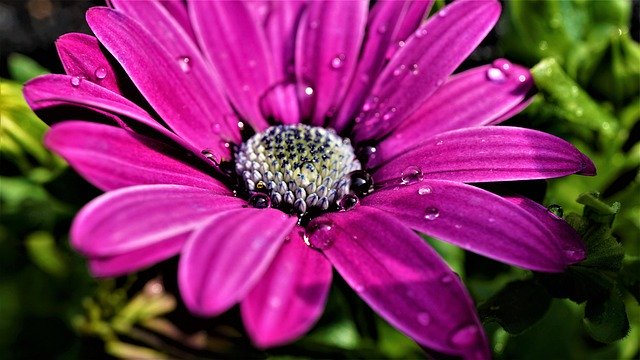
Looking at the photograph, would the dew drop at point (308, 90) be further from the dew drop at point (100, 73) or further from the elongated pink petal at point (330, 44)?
the dew drop at point (100, 73)

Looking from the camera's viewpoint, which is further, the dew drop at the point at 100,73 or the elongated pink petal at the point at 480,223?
the dew drop at the point at 100,73

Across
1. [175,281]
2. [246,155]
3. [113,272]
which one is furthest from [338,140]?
[113,272]

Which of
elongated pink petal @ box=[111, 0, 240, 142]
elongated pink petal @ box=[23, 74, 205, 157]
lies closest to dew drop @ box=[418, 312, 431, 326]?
elongated pink petal @ box=[23, 74, 205, 157]

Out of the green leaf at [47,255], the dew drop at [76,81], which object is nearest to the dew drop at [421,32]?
the dew drop at [76,81]

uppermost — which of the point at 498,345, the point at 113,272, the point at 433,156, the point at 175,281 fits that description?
the point at 113,272

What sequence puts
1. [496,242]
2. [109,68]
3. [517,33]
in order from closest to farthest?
[496,242], [109,68], [517,33]

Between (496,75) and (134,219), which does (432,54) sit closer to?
(496,75)

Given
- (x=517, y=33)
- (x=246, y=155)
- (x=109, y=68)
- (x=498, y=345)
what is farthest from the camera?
(x=517, y=33)

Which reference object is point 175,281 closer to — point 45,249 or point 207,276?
point 207,276
